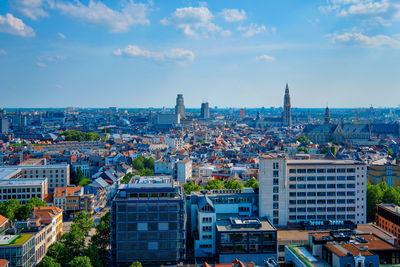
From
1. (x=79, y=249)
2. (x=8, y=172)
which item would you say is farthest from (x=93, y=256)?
(x=8, y=172)

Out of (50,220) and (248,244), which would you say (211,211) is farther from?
(50,220)

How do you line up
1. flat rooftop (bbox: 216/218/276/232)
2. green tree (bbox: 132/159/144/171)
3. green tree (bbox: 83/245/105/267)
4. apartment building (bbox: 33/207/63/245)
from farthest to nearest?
green tree (bbox: 132/159/144/171), apartment building (bbox: 33/207/63/245), flat rooftop (bbox: 216/218/276/232), green tree (bbox: 83/245/105/267)

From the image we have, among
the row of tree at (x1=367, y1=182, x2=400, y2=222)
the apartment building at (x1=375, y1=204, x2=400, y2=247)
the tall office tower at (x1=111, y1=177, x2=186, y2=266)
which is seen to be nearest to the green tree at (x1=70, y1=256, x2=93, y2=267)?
the tall office tower at (x1=111, y1=177, x2=186, y2=266)

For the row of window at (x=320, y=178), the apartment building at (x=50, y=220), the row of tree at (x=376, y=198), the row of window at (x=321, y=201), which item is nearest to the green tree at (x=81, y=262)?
the apartment building at (x=50, y=220)

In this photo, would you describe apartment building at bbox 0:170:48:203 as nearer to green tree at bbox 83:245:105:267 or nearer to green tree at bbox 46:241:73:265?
green tree at bbox 46:241:73:265

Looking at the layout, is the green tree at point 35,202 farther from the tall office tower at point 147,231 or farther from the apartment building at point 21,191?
the tall office tower at point 147,231

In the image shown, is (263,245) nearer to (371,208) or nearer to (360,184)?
(360,184)
